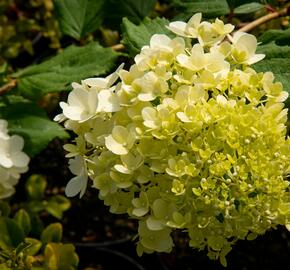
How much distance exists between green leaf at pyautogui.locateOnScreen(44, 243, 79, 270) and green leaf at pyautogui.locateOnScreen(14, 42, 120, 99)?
0.41m

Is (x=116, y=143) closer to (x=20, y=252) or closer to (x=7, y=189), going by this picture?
(x=20, y=252)

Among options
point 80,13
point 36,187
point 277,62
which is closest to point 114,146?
point 277,62

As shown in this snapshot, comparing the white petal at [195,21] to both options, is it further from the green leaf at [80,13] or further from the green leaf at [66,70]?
the green leaf at [80,13]

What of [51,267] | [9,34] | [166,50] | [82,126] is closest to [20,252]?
[51,267]

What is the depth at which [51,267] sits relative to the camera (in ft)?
5.68

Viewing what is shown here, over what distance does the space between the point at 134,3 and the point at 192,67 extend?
83cm

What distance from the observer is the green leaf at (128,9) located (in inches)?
76.3

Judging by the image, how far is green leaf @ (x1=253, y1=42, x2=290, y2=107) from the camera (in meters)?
1.43

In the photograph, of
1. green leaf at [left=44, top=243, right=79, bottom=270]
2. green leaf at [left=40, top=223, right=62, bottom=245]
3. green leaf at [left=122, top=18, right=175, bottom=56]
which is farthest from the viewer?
green leaf at [left=40, top=223, right=62, bottom=245]

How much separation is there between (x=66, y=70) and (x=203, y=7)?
1.37 feet

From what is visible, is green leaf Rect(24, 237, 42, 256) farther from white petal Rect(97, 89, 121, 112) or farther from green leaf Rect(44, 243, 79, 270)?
white petal Rect(97, 89, 121, 112)

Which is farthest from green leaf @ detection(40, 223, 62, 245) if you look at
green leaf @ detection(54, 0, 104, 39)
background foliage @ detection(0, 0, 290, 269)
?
green leaf @ detection(54, 0, 104, 39)

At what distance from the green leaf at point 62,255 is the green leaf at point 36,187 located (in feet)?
1.50

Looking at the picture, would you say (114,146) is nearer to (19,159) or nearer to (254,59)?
(254,59)
